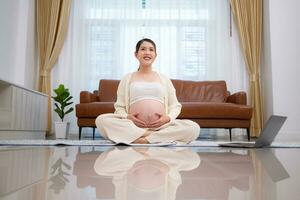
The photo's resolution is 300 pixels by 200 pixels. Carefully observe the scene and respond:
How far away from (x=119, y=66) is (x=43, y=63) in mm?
1223

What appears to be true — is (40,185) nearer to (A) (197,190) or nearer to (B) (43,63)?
(A) (197,190)

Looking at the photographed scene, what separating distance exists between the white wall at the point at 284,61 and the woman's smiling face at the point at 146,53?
8.62 feet

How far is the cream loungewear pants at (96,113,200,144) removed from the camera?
95.3 inches

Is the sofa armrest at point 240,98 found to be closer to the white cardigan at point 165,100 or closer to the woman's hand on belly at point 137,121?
the white cardigan at point 165,100

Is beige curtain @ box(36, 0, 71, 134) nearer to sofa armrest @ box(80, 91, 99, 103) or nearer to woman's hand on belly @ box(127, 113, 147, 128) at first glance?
sofa armrest @ box(80, 91, 99, 103)

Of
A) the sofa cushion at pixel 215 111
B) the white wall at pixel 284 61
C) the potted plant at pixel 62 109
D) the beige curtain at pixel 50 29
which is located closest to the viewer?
the sofa cushion at pixel 215 111

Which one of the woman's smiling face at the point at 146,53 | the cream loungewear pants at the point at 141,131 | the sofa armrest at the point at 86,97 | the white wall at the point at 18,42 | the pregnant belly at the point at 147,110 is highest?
the white wall at the point at 18,42

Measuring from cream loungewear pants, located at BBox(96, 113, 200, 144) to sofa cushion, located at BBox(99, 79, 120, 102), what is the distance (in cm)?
219

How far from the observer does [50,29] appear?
17.2 ft

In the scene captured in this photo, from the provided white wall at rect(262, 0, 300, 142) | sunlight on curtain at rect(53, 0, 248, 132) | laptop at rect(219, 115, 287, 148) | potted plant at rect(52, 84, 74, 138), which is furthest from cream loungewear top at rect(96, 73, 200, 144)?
sunlight on curtain at rect(53, 0, 248, 132)

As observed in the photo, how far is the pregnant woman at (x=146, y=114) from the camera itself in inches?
96.6

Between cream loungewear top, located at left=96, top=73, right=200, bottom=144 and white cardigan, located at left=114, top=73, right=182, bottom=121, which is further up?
white cardigan, located at left=114, top=73, right=182, bottom=121

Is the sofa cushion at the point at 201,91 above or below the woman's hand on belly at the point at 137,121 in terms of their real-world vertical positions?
above

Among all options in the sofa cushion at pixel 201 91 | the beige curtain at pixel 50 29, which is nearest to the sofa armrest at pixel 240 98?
the sofa cushion at pixel 201 91
